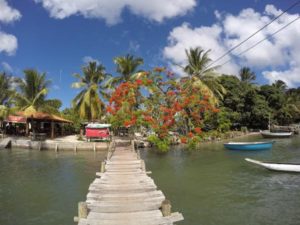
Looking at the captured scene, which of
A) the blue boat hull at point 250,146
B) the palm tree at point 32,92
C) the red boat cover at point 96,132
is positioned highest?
the palm tree at point 32,92

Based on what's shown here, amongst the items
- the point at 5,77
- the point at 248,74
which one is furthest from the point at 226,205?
the point at 248,74

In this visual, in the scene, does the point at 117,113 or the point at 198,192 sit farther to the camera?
the point at 117,113

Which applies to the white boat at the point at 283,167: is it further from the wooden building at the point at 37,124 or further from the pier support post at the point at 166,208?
the wooden building at the point at 37,124

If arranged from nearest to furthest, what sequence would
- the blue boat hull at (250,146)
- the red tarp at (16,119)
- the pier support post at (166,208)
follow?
1. the pier support post at (166,208)
2. the blue boat hull at (250,146)
3. the red tarp at (16,119)

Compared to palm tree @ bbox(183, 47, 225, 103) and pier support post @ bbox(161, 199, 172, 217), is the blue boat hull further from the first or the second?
pier support post @ bbox(161, 199, 172, 217)

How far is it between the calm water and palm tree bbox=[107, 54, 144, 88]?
41.3ft

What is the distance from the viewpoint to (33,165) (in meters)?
20.0

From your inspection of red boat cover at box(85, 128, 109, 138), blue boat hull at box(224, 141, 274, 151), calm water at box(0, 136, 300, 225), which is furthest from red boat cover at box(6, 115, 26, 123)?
blue boat hull at box(224, 141, 274, 151)

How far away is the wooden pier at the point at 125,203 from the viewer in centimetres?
695

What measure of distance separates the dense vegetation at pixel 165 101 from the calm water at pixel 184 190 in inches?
103

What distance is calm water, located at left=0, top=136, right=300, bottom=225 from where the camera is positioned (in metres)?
9.98

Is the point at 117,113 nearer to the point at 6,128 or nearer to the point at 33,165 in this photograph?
the point at 33,165

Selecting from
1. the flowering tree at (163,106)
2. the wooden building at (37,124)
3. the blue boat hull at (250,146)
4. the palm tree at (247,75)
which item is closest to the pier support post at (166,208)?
the flowering tree at (163,106)

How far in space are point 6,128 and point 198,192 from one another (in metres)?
33.1
